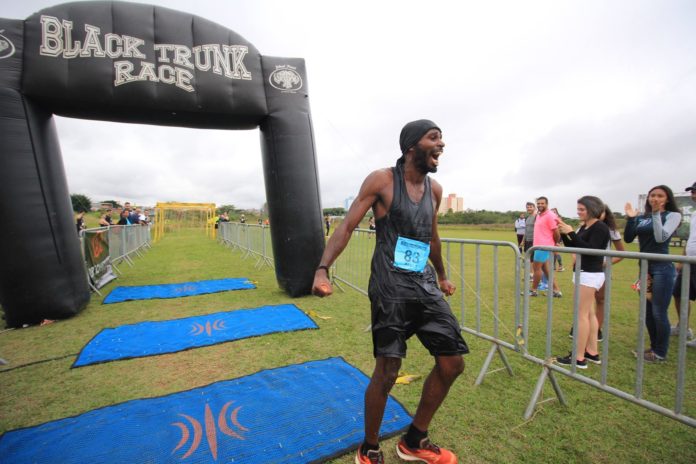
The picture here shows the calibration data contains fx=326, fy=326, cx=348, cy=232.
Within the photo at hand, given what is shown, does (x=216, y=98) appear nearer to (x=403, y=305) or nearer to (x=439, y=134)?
(x=439, y=134)

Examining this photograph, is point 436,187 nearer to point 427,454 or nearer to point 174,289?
point 427,454

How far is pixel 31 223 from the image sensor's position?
4.36 meters

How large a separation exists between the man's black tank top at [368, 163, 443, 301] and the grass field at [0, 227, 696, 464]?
41.9 inches

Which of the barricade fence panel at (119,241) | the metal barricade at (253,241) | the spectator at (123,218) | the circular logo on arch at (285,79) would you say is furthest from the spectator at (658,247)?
the spectator at (123,218)

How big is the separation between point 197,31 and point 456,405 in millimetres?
6344

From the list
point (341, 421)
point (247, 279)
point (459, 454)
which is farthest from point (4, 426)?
point (247, 279)

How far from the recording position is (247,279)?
7.70 meters

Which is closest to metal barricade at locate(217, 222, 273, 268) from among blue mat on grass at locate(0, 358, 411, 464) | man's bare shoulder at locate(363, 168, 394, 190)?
blue mat on grass at locate(0, 358, 411, 464)

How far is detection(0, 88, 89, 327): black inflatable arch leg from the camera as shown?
426 cm

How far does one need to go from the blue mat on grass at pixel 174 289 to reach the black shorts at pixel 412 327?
5.42 m

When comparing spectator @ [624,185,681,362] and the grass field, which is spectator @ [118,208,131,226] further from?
spectator @ [624,185,681,362]

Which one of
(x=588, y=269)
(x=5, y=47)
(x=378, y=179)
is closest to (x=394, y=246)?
(x=378, y=179)

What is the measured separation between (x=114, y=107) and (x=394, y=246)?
17.3 ft

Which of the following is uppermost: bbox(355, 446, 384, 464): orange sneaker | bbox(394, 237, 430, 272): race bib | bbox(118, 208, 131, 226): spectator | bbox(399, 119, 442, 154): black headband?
bbox(399, 119, 442, 154): black headband
